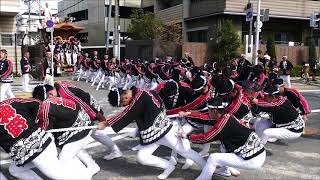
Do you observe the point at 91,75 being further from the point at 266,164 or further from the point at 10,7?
the point at 266,164

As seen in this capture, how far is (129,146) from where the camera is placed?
25.5 feet

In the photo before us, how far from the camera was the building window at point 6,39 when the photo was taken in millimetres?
25577

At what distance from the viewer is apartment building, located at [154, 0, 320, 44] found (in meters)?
27.4

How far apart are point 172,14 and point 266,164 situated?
28.3m

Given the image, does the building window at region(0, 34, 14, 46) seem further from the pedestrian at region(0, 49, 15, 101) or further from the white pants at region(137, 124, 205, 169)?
the white pants at region(137, 124, 205, 169)

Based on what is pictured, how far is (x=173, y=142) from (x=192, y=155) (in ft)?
1.10

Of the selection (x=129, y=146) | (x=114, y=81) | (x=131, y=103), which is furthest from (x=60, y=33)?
(x=131, y=103)

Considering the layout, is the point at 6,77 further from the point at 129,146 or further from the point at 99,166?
the point at 99,166

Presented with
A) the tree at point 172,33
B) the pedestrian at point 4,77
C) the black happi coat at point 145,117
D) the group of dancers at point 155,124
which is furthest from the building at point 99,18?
the black happi coat at point 145,117

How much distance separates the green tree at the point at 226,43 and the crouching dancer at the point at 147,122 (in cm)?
1929

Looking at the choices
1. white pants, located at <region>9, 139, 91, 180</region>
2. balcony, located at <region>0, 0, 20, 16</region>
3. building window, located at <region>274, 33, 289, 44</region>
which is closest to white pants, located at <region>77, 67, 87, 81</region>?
balcony, located at <region>0, 0, 20, 16</region>

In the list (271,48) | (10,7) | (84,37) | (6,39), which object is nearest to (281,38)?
(271,48)

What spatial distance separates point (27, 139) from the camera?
4.65 m

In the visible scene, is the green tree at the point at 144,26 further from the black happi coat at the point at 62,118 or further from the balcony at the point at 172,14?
the black happi coat at the point at 62,118
